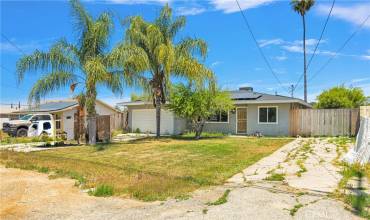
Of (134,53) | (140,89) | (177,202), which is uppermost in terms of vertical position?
(134,53)

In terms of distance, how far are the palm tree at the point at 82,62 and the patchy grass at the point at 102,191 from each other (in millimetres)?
9308

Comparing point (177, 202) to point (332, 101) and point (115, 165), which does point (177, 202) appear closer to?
point (115, 165)

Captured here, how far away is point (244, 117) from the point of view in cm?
2353

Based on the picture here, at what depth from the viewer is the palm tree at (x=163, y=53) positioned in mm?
17703

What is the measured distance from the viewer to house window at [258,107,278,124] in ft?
72.9

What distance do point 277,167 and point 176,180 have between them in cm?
342

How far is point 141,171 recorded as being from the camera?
9172 millimetres

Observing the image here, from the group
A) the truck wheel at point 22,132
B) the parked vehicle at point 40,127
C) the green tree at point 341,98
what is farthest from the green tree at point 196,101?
the green tree at point 341,98

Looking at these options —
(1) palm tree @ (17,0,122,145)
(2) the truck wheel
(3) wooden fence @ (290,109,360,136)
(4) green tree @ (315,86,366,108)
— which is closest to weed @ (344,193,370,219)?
(1) palm tree @ (17,0,122,145)

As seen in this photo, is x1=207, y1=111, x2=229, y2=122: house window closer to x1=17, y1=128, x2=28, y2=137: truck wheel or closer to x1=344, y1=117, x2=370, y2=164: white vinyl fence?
x1=17, y1=128, x2=28, y2=137: truck wheel

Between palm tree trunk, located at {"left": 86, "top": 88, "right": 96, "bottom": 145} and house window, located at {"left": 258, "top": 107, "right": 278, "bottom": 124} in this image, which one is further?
house window, located at {"left": 258, "top": 107, "right": 278, "bottom": 124}

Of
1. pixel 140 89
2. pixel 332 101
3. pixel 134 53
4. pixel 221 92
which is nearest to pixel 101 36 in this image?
pixel 134 53

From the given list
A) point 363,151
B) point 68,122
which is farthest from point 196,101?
point 363,151

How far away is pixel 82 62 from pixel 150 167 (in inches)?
335
